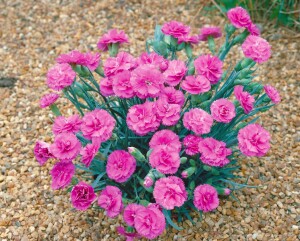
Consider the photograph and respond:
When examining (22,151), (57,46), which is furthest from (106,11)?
(22,151)

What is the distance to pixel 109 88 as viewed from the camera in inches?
69.1

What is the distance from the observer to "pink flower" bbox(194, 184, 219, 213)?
170 cm

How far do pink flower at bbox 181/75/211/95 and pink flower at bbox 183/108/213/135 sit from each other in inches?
2.6

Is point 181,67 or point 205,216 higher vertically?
point 181,67

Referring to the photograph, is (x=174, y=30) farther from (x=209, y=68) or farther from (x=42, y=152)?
(x=42, y=152)

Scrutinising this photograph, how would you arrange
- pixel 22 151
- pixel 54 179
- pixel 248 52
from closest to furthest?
pixel 54 179, pixel 248 52, pixel 22 151

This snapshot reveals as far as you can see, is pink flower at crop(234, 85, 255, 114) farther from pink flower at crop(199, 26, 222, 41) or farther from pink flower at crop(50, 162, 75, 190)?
pink flower at crop(50, 162, 75, 190)

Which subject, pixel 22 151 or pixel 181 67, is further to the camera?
pixel 22 151

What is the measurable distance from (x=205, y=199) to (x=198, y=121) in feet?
0.87

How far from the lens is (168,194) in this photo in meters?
1.58

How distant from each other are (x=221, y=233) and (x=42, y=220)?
702 mm

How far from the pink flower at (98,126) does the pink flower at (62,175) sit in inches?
5.4

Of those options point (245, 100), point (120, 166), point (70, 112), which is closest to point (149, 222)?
point (120, 166)

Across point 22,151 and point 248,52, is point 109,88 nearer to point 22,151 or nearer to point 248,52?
point 248,52
